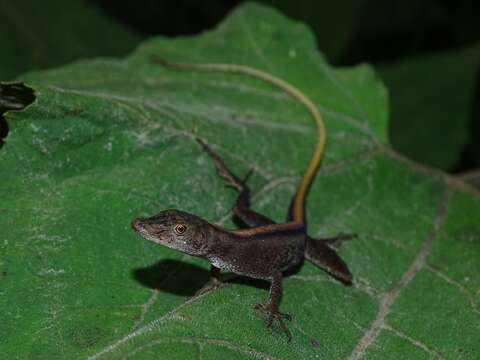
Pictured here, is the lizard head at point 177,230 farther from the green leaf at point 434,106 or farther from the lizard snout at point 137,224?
the green leaf at point 434,106

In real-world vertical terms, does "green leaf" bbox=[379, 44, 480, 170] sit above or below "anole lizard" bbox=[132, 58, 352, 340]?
below

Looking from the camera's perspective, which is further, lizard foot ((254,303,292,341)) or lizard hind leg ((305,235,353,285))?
lizard hind leg ((305,235,353,285))

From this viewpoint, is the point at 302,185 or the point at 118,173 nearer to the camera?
the point at 118,173

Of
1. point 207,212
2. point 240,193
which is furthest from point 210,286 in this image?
point 240,193

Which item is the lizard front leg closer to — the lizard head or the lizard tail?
the lizard head

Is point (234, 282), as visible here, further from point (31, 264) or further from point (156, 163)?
point (31, 264)

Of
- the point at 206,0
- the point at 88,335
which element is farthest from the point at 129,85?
the point at 206,0

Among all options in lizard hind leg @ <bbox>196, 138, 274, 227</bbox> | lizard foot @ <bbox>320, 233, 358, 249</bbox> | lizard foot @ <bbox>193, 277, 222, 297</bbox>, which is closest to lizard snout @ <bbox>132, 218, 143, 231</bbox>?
lizard foot @ <bbox>193, 277, 222, 297</bbox>
